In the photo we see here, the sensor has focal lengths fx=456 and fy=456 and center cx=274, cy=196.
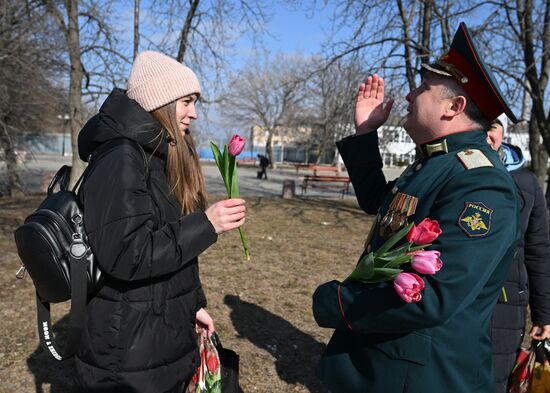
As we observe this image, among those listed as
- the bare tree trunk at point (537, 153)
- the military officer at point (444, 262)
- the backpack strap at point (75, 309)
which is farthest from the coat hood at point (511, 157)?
the bare tree trunk at point (537, 153)

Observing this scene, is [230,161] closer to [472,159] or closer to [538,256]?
[472,159]

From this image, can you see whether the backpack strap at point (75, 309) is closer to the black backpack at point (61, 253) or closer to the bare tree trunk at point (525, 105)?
the black backpack at point (61, 253)

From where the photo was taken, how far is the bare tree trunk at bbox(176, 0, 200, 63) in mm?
10412

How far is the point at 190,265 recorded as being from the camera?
6.05 feet

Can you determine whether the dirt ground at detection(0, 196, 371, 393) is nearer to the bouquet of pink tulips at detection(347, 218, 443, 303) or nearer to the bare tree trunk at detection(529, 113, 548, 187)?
the bouquet of pink tulips at detection(347, 218, 443, 303)

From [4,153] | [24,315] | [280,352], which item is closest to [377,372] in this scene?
[280,352]

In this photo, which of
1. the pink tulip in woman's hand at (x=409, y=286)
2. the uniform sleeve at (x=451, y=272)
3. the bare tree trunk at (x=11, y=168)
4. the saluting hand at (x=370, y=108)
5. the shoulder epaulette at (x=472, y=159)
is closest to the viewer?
the pink tulip in woman's hand at (x=409, y=286)

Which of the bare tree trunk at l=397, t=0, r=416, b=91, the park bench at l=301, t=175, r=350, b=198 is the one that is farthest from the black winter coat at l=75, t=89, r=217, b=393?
A: the park bench at l=301, t=175, r=350, b=198

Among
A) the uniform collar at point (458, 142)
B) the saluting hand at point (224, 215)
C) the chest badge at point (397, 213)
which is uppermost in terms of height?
the uniform collar at point (458, 142)

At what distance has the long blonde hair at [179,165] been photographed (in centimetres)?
182

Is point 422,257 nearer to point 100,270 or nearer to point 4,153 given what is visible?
point 100,270

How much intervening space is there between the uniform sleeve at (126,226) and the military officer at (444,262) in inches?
21.7

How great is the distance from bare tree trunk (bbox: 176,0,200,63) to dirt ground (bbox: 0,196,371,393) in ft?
14.6

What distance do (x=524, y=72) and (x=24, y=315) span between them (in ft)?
26.7
